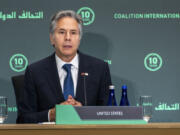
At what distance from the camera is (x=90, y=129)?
73.4 inches

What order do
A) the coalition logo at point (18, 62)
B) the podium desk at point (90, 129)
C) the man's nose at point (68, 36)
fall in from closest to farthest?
→ the podium desk at point (90, 129)
the man's nose at point (68, 36)
the coalition logo at point (18, 62)

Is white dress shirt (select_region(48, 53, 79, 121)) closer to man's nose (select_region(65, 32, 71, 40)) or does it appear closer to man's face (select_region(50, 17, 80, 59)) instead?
man's face (select_region(50, 17, 80, 59))

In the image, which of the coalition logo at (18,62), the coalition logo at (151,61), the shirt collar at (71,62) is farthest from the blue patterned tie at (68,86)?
the coalition logo at (151,61)

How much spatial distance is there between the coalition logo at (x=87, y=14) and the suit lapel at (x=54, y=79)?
119 centimetres

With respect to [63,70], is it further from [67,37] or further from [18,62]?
[18,62]

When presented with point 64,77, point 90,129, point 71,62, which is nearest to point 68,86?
point 64,77

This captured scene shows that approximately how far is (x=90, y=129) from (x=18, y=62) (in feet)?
7.93

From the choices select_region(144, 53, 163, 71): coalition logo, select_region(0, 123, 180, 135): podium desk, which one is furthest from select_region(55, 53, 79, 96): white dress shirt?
select_region(144, 53, 163, 71): coalition logo

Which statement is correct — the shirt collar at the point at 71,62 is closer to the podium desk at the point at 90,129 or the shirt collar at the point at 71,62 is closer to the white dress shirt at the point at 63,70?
the white dress shirt at the point at 63,70

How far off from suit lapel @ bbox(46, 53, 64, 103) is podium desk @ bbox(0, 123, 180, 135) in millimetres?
1025

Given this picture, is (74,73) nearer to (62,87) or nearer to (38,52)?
(62,87)

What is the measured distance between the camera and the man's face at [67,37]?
9.91 feet

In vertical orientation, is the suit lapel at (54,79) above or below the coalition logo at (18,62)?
below

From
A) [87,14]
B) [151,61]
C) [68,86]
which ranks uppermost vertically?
[87,14]
